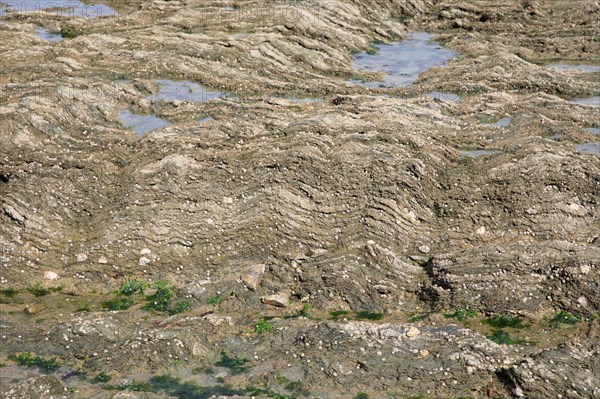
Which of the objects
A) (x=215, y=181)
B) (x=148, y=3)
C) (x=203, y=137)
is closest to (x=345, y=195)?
(x=215, y=181)

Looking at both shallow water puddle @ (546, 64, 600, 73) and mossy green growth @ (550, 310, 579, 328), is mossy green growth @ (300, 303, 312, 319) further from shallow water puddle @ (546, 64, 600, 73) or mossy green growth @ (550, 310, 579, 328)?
shallow water puddle @ (546, 64, 600, 73)

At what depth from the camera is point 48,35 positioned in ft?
130

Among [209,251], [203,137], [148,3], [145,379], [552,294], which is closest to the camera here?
[145,379]

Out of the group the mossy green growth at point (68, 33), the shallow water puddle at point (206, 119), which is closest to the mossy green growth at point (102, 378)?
the shallow water puddle at point (206, 119)

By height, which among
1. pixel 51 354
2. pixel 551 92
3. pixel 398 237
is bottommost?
Answer: pixel 51 354

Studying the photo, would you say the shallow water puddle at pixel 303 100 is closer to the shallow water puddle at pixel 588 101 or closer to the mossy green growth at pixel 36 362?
the shallow water puddle at pixel 588 101

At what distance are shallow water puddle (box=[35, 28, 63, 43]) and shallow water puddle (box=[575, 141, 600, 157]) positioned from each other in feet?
101

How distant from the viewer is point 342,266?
66.6 feet

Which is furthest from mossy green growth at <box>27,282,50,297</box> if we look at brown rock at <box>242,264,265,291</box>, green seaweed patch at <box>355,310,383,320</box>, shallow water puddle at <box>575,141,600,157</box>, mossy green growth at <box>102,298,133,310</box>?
shallow water puddle at <box>575,141,600,157</box>

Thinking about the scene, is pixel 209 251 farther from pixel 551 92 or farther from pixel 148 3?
pixel 148 3

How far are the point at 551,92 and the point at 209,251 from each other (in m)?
21.4

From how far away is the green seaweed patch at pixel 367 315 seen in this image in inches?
752

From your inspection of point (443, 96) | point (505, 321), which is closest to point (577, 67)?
point (443, 96)

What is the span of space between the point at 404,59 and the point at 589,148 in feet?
55.0
